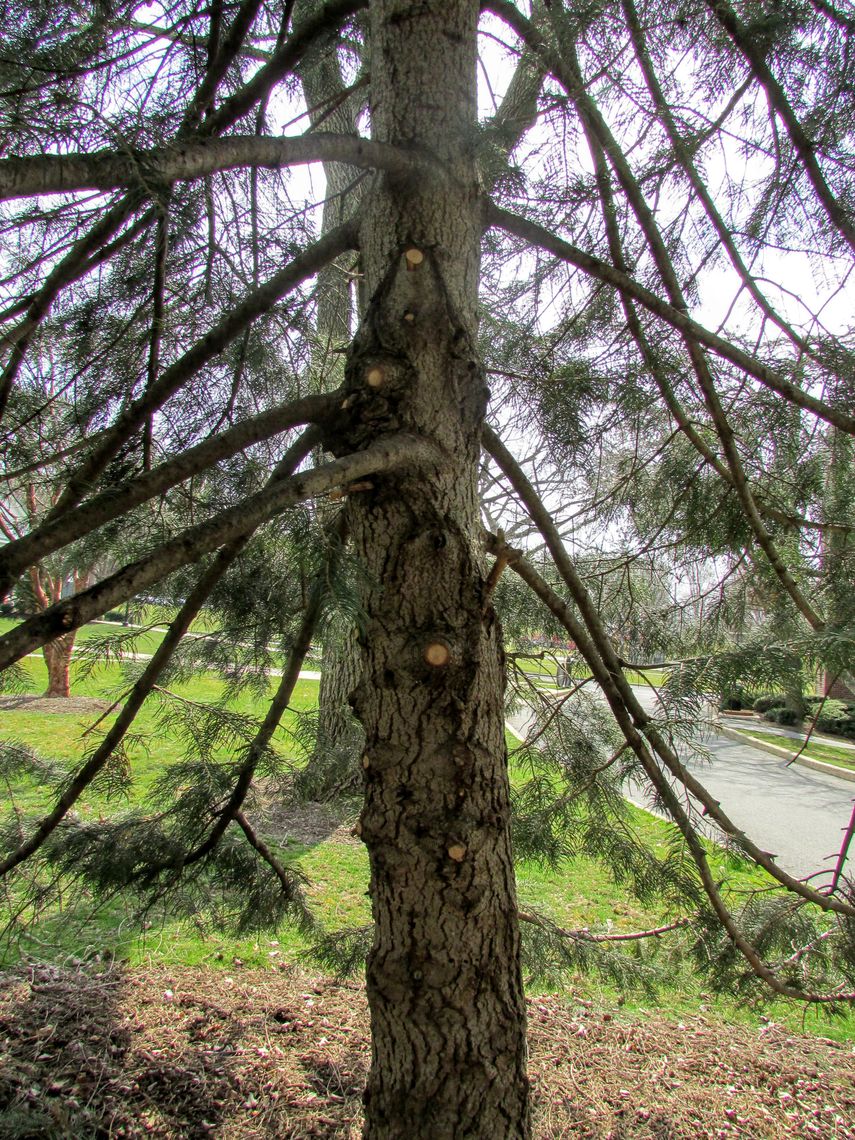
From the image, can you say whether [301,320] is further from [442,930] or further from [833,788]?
[833,788]

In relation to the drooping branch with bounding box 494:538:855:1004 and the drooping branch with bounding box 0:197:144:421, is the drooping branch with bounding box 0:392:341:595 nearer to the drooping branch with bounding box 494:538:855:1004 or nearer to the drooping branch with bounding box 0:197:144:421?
the drooping branch with bounding box 0:197:144:421

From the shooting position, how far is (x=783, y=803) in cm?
619

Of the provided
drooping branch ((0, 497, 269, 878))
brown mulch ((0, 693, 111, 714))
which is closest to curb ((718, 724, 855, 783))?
drooping branch ((0, 497, 269, 878))

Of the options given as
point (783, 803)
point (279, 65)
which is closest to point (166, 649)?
point (279, 65)

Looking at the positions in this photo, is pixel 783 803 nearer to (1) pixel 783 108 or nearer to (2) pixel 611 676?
(2) pixel 611 676

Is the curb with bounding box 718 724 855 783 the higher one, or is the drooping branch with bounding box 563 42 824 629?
the drooping branch with bounding box 563 42 824 629

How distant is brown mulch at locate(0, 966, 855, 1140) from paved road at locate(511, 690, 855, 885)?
1.41 m

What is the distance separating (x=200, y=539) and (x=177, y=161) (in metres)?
0.53

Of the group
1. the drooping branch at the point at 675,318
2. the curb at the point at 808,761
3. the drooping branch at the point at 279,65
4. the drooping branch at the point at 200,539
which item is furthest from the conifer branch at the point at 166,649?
the curb at the point at 808,761

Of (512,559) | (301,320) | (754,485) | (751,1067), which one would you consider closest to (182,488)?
(301,320)

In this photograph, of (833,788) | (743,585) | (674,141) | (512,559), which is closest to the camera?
(512,559)

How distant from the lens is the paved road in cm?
475

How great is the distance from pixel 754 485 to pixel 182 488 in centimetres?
189

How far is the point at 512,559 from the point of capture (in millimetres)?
1381
